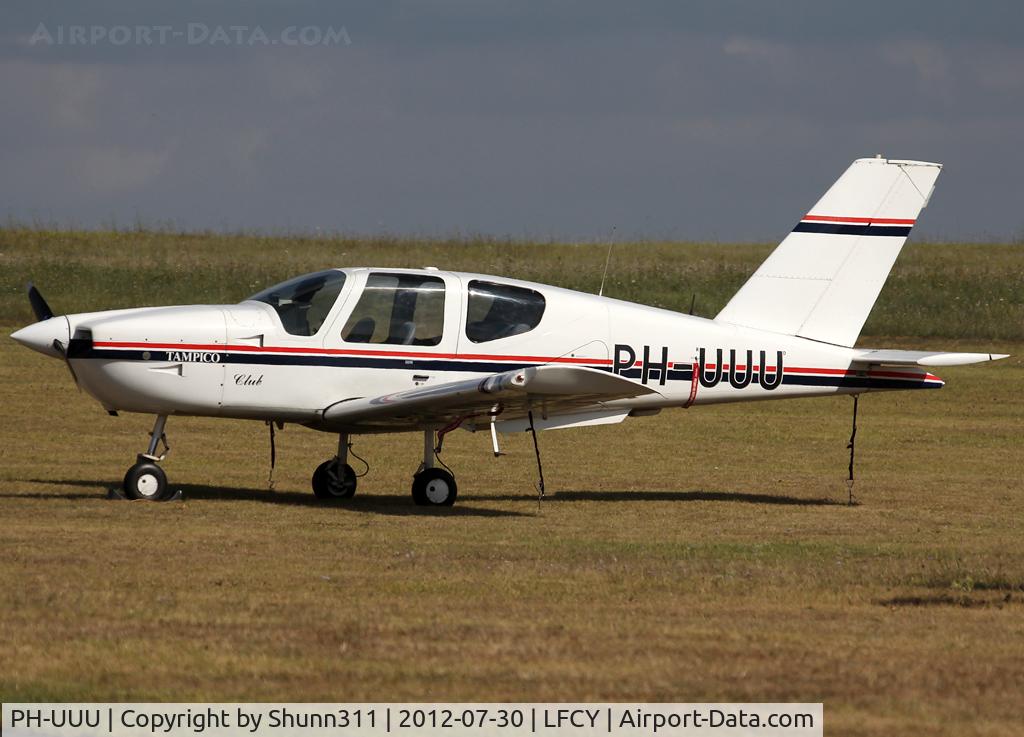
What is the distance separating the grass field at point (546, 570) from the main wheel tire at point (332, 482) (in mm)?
244

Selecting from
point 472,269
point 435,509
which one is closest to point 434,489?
point 435,509

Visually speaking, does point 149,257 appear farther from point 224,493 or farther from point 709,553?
point 709,553

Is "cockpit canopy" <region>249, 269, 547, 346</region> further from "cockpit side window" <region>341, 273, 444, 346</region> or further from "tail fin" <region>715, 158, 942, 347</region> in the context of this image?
"tail fin" <region>715, 158, 942, 347</region>

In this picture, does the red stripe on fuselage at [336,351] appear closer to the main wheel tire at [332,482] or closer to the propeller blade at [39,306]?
the propeller blade at [39,306]

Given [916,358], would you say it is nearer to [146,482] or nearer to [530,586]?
Answer: [530,586]

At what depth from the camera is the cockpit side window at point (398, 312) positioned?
13406 millimetres

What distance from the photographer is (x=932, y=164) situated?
1511cm

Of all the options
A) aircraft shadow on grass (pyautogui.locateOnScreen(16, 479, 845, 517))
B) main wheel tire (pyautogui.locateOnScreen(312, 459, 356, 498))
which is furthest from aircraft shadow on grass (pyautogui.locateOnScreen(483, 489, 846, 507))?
main wheel tire (pyautogui.locateOnScreen(312, 459, 356, 498))

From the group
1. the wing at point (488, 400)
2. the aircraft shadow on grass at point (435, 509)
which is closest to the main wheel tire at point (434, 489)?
the aircraft shadow on grass at point (435, 509)

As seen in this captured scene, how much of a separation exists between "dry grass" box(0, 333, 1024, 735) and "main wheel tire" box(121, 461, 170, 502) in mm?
361

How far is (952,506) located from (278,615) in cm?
822

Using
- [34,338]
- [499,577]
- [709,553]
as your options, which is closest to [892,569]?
[709,553]

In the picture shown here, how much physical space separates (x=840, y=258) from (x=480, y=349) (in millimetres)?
3828

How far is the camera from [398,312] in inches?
533
